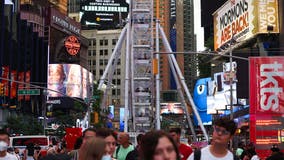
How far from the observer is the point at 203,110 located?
97.8 metres

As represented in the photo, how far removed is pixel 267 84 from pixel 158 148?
72.9ft

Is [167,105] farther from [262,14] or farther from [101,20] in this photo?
[262,14]

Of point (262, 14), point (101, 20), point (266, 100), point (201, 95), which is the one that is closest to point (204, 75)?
point (201, 95)

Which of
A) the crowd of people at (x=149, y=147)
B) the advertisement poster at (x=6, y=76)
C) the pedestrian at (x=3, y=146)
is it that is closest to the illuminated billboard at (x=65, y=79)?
the advertisement poster at (x=6, y=76)

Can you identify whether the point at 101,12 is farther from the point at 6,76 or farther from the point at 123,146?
the point at 123,146

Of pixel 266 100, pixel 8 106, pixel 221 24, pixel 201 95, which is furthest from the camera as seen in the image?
pixel 201 95

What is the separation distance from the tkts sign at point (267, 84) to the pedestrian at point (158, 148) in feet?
70.4

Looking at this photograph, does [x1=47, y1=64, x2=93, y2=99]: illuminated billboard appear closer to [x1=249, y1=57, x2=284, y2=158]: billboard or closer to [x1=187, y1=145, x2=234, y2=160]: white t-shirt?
[x1=249, y1=57, x2=284, y2=158]: billboard

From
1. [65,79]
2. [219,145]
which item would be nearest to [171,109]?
[65,79]

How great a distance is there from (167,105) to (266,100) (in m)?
117

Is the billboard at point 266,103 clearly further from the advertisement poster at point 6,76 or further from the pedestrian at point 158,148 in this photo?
the advertisement poster at point 6,76

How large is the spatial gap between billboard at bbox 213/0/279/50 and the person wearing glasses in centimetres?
4786

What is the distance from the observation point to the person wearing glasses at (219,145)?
6098 millimetres

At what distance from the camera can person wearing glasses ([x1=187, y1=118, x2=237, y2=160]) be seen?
Result: 6.10 metres
